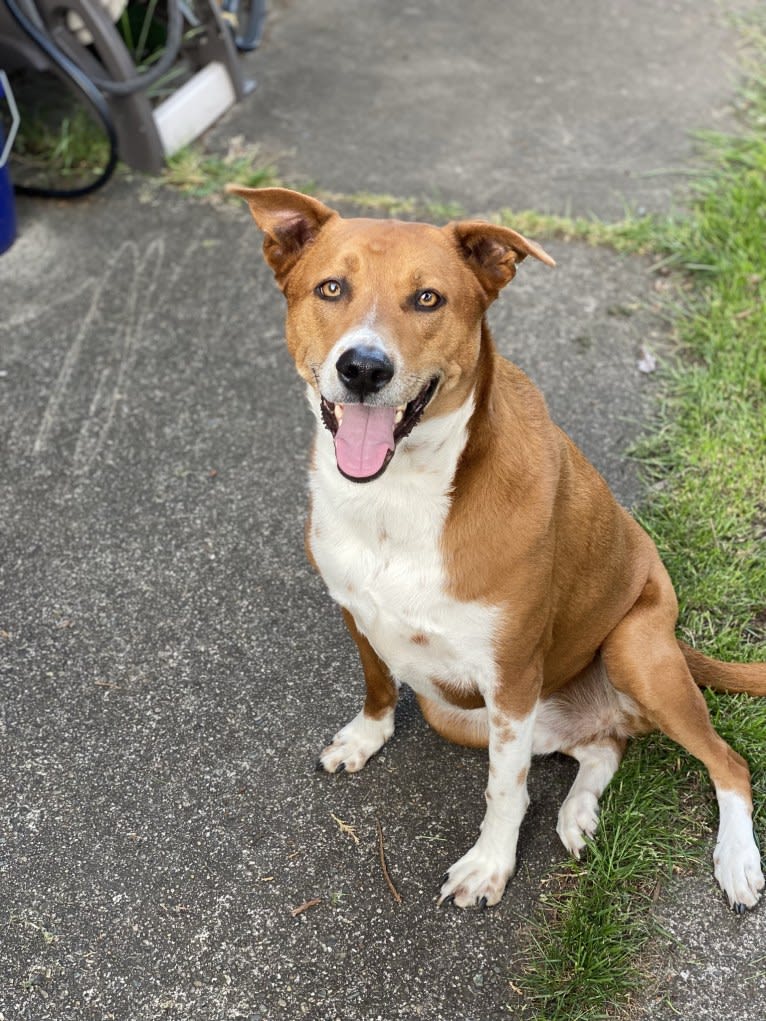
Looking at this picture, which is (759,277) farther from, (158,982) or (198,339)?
(158,982)

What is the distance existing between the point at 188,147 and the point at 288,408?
1997 millimetres

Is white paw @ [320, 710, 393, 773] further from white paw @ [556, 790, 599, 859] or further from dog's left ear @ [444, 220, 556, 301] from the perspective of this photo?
dog's left ear @ [444, 220, 556, 301]

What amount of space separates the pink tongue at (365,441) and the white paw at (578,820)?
1146 millimetres

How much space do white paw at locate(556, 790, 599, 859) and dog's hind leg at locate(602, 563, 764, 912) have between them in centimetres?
28

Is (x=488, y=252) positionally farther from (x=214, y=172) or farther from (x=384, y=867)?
(x=214, y=172)

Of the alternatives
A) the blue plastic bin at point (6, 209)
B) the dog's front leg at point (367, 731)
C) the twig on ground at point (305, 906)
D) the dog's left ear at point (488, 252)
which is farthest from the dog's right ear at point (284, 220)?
the blue plastic bin at point (6, 209)

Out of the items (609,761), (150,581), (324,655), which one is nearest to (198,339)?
(150,581)

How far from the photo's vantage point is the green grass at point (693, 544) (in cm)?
258

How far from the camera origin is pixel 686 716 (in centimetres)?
272

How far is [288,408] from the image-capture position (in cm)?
414

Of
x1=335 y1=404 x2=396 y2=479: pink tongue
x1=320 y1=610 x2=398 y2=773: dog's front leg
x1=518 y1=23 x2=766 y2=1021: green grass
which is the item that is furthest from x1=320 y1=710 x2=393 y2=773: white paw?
x1=335 y1=404 x2=396 y2=479: pink tongue

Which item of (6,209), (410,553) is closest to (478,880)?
(410,553)

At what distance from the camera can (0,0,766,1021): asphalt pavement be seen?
2.59 metres

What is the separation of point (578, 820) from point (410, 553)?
0.90 meters
